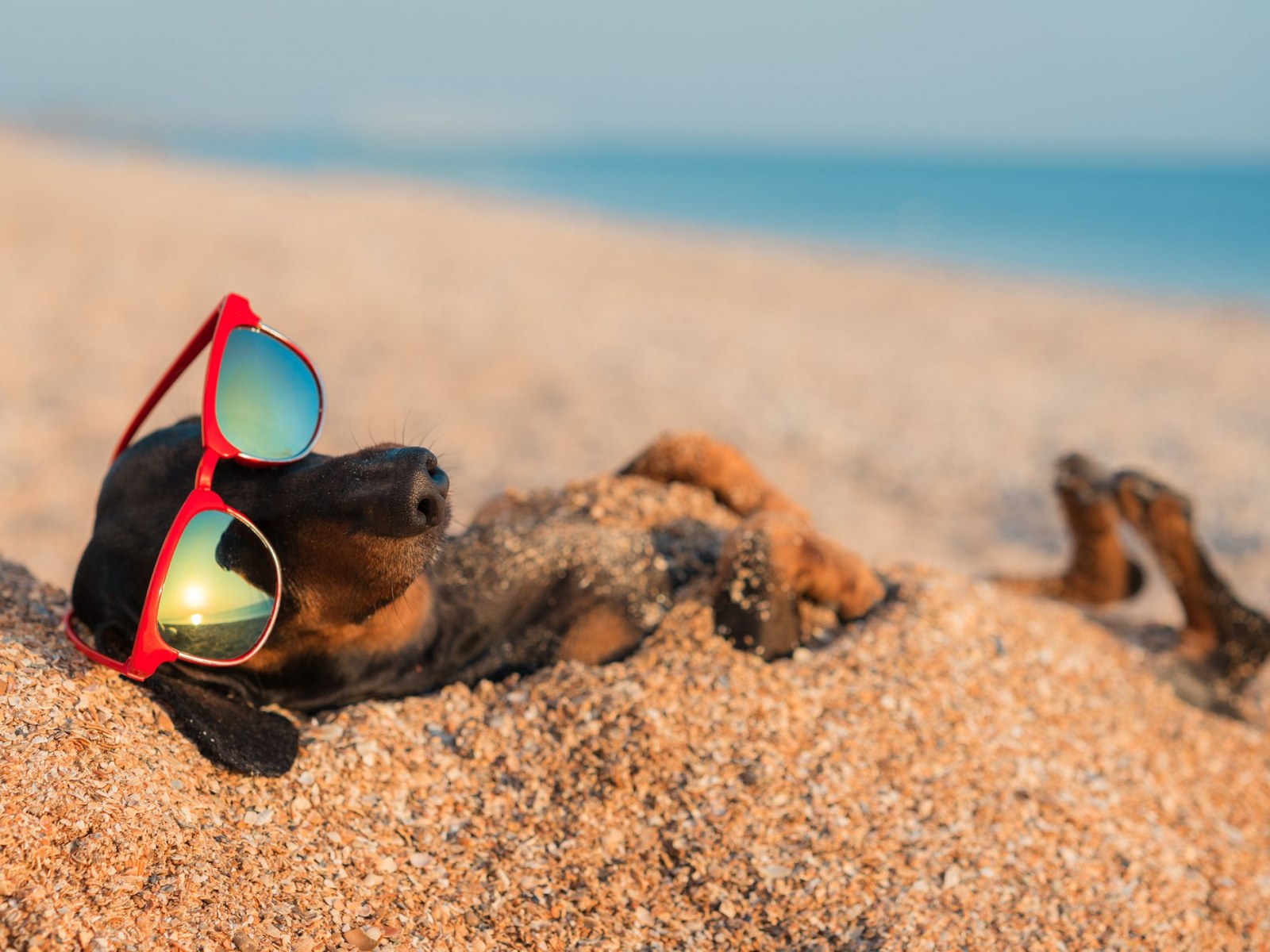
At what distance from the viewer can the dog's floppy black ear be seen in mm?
2482

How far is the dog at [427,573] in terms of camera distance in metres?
2.47

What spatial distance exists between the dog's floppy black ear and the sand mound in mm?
57

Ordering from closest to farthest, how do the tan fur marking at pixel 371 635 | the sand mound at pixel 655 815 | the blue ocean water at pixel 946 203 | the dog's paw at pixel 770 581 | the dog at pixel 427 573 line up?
the sand mound at pixel 655 815
the dog at pixel 427 573
the tan fur marking at pixel 371 635
the dog's paw at pixel 770 581
the blue ocean water at pixel 946 203

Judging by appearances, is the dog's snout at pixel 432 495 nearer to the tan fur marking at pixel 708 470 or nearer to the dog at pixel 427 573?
the dog at pixel 427 573

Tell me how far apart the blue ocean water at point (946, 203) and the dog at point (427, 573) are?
19616mm

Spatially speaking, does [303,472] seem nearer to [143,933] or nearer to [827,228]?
[143,933]

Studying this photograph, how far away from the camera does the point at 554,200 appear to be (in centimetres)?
3316

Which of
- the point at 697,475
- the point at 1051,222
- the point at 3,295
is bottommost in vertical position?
the point at 3,295

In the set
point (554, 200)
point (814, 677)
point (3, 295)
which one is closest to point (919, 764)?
point (814, 677)

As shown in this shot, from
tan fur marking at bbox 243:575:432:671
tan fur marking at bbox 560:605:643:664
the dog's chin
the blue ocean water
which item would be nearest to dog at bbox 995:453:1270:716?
tan fur marking at bbox 560:605:643:664

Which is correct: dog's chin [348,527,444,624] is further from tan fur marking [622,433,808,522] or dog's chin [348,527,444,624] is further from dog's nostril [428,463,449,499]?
tan fur marking [622,433,808,522]

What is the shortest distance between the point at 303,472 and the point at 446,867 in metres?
0.98

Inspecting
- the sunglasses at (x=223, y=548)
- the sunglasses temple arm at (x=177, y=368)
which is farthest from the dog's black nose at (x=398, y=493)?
the sunglasses temple arm at (x=177, y=368)

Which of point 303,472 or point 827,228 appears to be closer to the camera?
point 303,472
